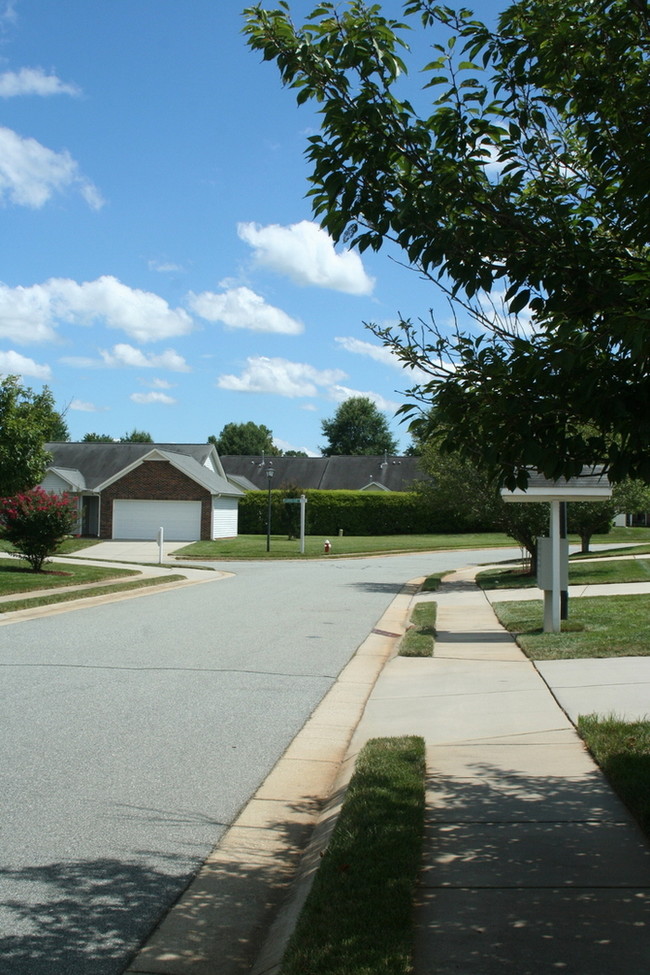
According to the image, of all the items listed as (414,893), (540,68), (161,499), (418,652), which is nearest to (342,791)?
(414,893)

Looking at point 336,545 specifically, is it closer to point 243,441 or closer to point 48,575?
point 48,575

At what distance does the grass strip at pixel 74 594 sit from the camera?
18.3 metres

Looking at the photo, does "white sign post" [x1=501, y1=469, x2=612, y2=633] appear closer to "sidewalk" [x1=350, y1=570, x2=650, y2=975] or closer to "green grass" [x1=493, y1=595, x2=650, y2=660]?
"green grass" [x1=493, y1=595, x2=650, y2=660]

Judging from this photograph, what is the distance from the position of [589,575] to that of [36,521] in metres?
15.2

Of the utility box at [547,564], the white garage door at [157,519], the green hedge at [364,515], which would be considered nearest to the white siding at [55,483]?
the white garage door at [157,519]

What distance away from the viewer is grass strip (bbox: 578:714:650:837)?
557cm

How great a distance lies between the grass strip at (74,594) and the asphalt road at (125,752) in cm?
151

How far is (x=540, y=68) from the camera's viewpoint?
16.9ft

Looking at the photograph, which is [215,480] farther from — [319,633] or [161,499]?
[319,633]

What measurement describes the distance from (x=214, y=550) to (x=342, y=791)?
117 feet

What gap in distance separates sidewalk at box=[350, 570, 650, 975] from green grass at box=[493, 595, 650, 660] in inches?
77.9

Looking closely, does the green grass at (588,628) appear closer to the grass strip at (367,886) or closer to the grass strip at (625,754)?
the grass strip at (625,754)

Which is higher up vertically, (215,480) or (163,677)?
(215,480)

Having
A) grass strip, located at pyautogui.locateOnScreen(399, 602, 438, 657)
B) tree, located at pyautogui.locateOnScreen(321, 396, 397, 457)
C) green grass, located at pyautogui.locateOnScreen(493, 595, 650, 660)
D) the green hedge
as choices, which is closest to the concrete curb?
grass strip, located at pyautogui.locateOnScreen(399, 602, 438, 657)
